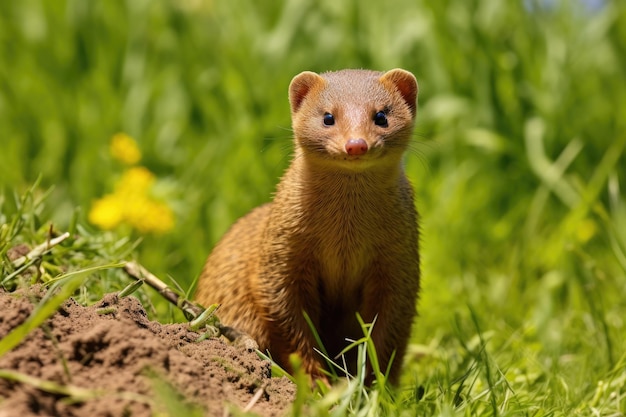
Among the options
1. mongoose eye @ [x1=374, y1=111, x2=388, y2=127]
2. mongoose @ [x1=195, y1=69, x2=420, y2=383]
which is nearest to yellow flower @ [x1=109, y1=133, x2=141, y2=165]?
mongoose @ [x1=195, y1=69, x2=420, y2=383]

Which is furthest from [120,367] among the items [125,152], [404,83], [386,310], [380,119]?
[125,152]

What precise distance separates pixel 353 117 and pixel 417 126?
3.38 m

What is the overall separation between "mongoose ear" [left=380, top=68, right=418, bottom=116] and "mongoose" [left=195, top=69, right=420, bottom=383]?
2cm

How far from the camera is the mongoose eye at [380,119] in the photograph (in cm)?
438

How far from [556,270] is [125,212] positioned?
2897mm

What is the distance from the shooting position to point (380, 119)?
440 centimetres

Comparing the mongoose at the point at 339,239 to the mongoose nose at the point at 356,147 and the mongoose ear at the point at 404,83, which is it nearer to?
the mongoose ear at the point at 404,83

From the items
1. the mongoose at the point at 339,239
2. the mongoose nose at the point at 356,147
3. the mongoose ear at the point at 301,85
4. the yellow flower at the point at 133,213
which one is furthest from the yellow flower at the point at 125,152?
the mongoose nose at the point at 356,147

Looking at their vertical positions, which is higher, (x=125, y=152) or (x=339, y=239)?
(x=339, y=239)

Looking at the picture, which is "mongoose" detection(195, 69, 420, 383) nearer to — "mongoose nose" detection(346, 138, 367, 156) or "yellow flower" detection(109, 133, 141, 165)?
"mongoose nose" detection(346, 138, 367, 156)

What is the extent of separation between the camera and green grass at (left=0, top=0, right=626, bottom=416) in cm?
668

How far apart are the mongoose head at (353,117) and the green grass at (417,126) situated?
1822 millimetres

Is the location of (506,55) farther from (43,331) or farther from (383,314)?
(43,331)

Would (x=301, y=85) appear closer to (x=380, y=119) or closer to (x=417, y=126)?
(x=380, y=119)
